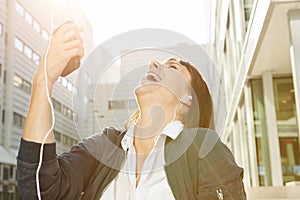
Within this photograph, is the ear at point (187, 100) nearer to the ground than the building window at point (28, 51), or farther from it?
nearer to the ground

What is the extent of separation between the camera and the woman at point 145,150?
55 centimetres

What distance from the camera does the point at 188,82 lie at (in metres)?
0.71

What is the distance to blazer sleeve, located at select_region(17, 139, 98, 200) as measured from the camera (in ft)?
1.82

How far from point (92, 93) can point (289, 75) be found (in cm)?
275

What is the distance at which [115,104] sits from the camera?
676 mm

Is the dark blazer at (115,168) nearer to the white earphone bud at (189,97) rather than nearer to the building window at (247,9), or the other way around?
the white earphone bud at (189,97)

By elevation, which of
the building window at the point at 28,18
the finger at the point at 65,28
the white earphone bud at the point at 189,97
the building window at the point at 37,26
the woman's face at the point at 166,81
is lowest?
the white earphone bud at the point at 189,97

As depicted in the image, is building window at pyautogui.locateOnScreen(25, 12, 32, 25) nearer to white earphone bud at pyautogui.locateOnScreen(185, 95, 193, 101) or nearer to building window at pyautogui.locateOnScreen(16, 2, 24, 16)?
building window at pyautogui.locateOnScreen(16, 2, 24, 16)

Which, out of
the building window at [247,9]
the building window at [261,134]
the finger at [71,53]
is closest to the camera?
the finger at [71,53]

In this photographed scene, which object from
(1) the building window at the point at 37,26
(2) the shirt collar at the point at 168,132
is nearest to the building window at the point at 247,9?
(1) the building window at the point at 37,26

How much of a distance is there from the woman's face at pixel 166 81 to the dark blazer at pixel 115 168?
8cm

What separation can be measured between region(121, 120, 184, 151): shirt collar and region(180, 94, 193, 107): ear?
0.16 feet

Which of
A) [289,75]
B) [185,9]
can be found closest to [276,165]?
[289,75]

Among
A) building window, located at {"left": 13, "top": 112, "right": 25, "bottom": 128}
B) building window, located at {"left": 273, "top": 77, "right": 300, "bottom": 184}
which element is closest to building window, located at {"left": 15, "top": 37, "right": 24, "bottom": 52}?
building window, located at {"left": 13, "top": 112, "right": 25, "bottom": 128}
